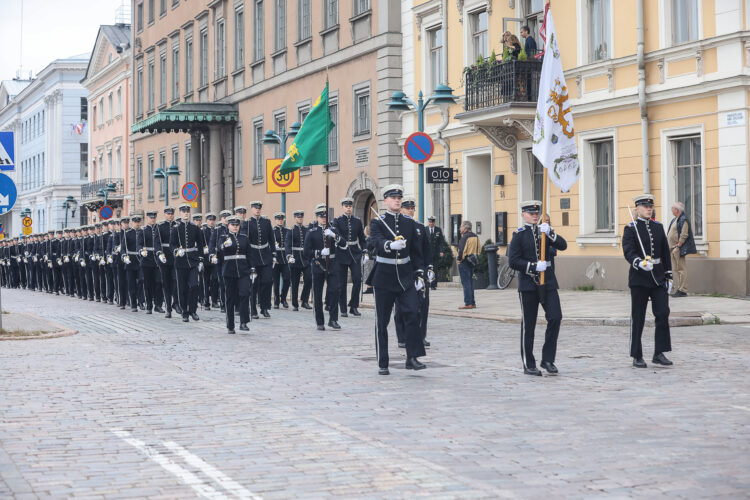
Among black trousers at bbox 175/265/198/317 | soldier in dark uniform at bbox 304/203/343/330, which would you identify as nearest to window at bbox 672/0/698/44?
soldier in dark uniform at bbox 304/203/343/330

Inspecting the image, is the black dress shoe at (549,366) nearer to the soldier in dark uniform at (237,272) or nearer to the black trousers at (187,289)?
the soldier in dark uniform at (237,272)

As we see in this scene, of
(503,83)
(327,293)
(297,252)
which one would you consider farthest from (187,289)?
(503,83)

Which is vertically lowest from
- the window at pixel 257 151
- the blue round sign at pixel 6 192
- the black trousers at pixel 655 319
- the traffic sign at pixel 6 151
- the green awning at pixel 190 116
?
the black trousers at pixel 655 319

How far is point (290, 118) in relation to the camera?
40375mm

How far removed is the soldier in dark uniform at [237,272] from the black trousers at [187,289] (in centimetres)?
252

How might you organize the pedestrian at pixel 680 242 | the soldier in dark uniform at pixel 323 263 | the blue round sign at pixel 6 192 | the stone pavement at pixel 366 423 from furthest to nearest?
1. the pedestrian at pixel 680 242
2. the soldier in dark uniform at pixel 323 263
3. the blue round sign at pixel 6 192
4. the stone pavement at pixel 366 423

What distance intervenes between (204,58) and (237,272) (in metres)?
33.2

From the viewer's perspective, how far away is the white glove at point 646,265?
12508 mm

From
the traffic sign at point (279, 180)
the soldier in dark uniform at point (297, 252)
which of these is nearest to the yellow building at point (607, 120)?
the traffic sign at point (279, 180)

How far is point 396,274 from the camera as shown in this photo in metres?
12.3

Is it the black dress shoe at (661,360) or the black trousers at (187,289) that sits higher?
the black trousers at (187,289)

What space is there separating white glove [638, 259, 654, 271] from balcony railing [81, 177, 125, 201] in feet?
184

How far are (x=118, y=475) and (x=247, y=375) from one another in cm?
505

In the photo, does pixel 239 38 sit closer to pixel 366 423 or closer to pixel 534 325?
pixel 534 325
